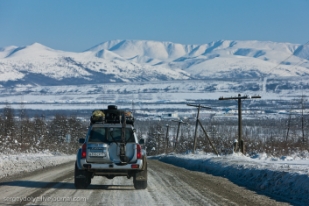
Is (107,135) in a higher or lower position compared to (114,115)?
lower

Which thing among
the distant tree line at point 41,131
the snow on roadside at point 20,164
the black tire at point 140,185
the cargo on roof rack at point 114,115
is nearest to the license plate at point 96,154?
the black tire at point 140,185

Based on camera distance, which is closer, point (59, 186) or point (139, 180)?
point (139, 180)

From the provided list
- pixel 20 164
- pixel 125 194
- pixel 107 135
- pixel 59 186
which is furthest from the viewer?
pixel 20 164

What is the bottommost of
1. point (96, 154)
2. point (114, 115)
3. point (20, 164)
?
point (20, 164)

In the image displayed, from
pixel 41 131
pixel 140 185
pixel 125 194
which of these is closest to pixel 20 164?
pixel 140 185

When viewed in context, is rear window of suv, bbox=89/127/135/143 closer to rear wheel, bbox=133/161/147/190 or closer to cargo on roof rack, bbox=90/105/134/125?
rear wheel, bbox=133/161/147/190

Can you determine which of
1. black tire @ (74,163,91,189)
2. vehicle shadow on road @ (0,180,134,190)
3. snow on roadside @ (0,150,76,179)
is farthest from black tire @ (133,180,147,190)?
snow on roadside @ (0,150,76,179)

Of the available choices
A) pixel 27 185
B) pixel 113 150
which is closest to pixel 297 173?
pixel 113 150

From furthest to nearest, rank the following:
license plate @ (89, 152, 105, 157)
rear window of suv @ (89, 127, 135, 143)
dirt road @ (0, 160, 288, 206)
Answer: rear window of suv @ (89, 127, 135, 143) < license plate @ (89, 152, 105, 157) < dirt road @ (0, 160, 288, 206)

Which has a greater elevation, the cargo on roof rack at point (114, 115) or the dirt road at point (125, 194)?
the cargo on roof rack at point (114, 115)

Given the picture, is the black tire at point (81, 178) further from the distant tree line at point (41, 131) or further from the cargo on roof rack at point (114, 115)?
the distant tree line at point (41, 131)

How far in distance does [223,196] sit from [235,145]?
31764mm

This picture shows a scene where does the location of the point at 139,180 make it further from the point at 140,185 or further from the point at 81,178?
the point at 81,178

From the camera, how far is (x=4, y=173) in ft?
84.0
